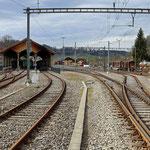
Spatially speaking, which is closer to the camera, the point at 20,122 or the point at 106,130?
the point at 106,130

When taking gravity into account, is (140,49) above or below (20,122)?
above

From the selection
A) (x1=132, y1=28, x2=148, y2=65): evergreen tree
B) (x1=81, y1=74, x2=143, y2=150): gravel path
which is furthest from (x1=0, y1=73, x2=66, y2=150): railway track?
(x1=132, y1=28, x2=148, y2=65): evergreen tree

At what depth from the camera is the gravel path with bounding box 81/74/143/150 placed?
19.2 feet

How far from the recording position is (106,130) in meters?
7.18

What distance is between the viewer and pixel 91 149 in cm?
561

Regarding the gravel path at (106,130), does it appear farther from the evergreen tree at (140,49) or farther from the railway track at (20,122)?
the evergreen tree at (140,49)

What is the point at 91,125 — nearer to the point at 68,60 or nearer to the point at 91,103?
the point at 91,103

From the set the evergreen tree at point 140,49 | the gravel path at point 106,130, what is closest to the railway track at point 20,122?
the gravel path at point 106,130

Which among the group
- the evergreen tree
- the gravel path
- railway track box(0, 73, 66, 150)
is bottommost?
the gravel path

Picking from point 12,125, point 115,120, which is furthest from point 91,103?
point 12,125

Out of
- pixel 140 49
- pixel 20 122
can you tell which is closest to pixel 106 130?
pixel 20 122

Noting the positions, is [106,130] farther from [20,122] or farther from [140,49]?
[140,49]

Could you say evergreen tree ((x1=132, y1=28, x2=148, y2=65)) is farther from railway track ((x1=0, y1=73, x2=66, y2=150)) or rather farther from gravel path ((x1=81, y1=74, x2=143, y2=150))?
gravel path ((x1=81, y1=74, x2=143, y2=150))

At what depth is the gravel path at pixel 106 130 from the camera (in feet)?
19.2
